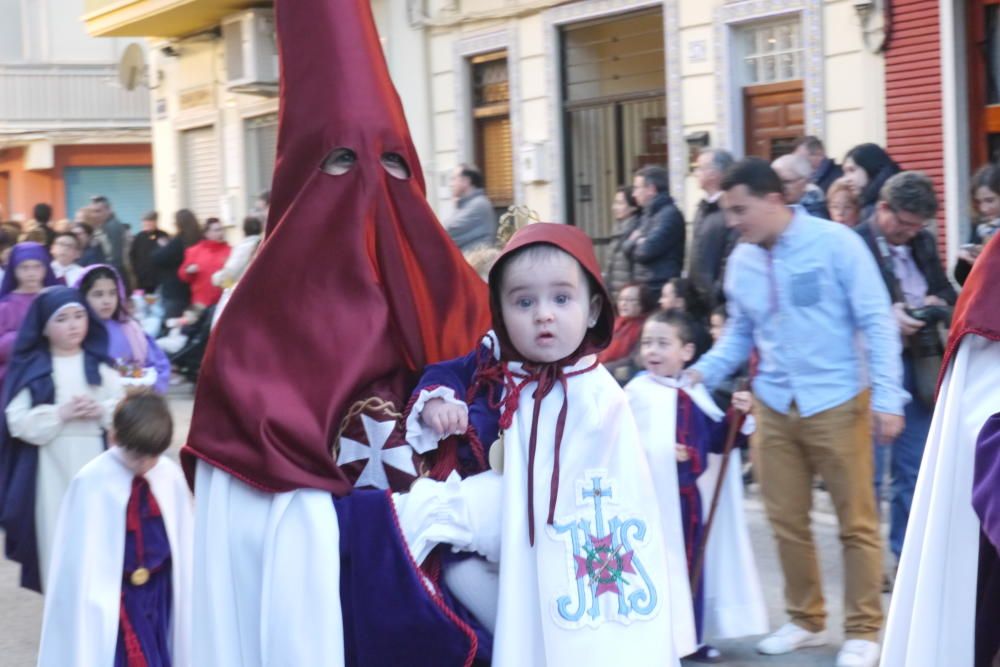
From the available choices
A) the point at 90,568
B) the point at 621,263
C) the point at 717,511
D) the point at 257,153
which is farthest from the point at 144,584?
the point at 257,153

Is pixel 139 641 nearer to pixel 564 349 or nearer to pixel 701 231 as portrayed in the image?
pixel 564 349

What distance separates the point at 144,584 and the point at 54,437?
1552mm

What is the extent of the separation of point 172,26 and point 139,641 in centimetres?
1758

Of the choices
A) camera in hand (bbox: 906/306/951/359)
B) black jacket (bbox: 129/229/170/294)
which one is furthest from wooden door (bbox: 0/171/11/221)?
camera in hand (bbox: 906/306/951/359)

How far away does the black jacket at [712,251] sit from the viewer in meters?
8.85

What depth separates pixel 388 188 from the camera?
12.4 ft

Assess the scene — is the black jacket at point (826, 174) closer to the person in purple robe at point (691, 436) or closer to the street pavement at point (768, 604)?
the street pavement at point (768, 604)

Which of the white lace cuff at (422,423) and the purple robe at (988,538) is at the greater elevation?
the white lace cuff at (422,423)

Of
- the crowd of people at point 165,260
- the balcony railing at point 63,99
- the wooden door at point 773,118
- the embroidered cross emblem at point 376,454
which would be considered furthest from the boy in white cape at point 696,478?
the balcony railing at point 63,99

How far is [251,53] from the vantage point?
782 inches

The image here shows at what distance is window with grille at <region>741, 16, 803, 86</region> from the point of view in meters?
12.4

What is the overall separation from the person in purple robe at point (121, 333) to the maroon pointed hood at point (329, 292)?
3.69 m

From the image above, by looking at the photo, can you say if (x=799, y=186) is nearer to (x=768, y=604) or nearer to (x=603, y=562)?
(x=768, y=604)

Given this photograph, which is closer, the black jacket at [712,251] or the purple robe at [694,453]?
the purple robe at [694,453]
